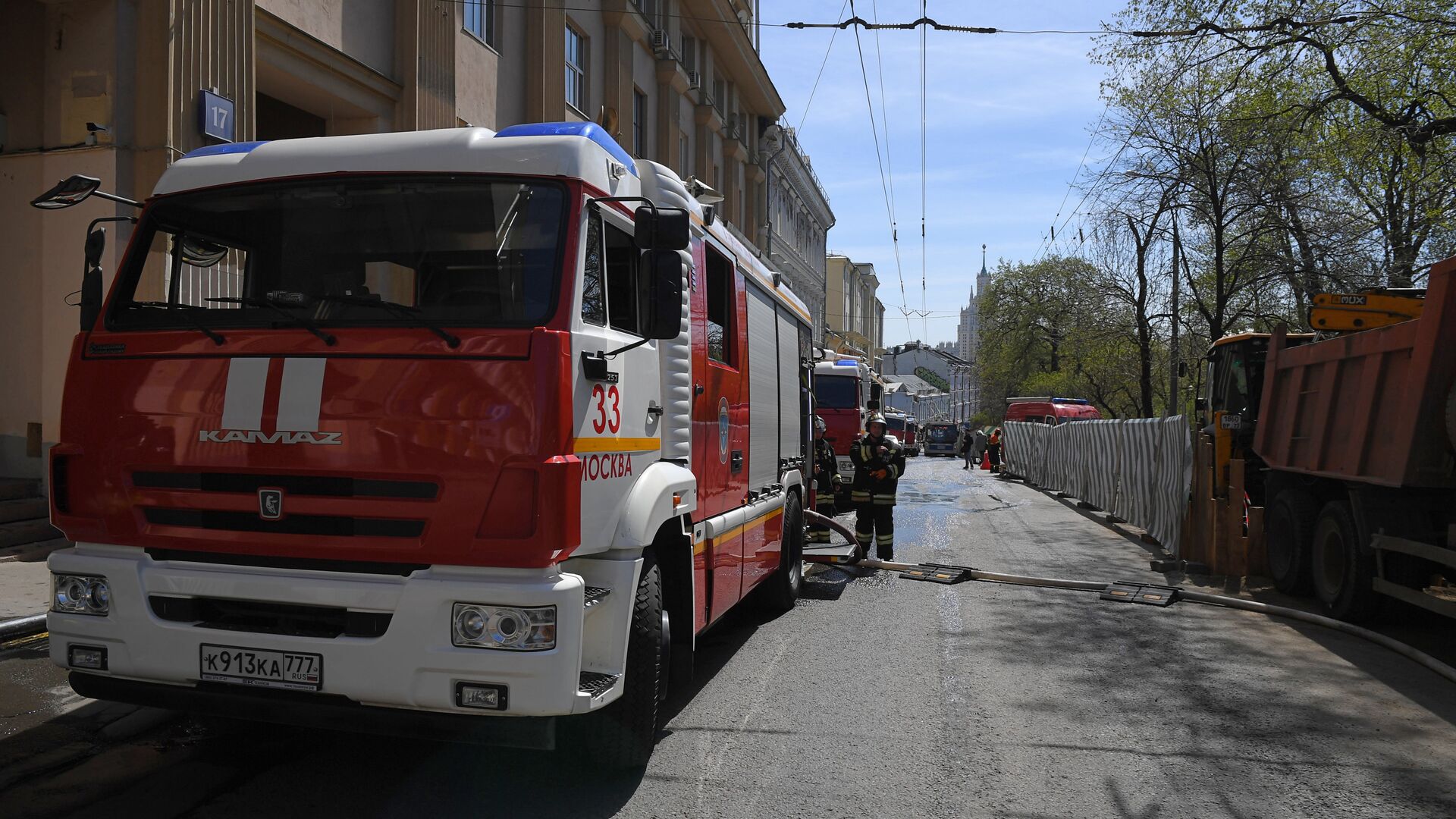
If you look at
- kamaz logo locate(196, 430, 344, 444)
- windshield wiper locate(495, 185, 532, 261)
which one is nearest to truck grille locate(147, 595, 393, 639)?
kamaz logo locate(196, 430, 344, 444)

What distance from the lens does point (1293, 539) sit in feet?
31.7

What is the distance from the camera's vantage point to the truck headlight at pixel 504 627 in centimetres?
371

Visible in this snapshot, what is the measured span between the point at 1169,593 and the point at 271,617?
25.9ft

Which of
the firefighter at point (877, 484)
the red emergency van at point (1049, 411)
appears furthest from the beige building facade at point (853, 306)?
the firefighter at point (877, 484)

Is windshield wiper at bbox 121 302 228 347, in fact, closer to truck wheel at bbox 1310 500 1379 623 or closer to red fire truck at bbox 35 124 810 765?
red fire truck at bbox 35 124 810 765

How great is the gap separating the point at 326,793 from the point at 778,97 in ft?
118

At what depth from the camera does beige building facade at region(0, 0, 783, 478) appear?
32.4ft

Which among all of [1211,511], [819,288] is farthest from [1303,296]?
[819,288]

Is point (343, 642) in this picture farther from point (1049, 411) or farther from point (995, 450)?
point (1049, 411)

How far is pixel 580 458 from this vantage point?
12.9 ft

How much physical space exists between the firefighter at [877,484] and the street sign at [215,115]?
22.8ft

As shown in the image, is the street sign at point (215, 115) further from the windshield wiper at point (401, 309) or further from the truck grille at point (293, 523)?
the truck grille at point (293, 523)

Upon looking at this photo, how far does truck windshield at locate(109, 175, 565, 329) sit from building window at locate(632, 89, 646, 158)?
19.8m

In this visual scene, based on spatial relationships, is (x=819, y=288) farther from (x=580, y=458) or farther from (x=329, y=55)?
(x=580, y=458)
